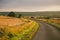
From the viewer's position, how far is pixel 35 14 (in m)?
5.58

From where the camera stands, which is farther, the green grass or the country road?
the country road

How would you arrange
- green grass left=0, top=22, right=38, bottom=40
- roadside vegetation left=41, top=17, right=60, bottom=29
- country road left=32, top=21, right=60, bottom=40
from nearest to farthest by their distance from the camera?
green grass left=0, top=22, right=38, bottom=40, country road left=32, top=21, right=60, bottom=40, roadside vegetation left=41, top=17, right=60, bottom=29

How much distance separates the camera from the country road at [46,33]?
5.35 metres

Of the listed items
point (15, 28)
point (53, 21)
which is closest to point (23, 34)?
point (15, 28)

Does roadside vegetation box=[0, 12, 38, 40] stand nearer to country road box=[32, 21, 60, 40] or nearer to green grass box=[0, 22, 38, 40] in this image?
green grass box=[0, 22, 38, 40]

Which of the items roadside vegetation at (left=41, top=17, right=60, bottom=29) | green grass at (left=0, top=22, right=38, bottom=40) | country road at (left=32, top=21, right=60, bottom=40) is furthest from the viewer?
roadside vegetation at (left=41, top=17, right=60, bottom=29)

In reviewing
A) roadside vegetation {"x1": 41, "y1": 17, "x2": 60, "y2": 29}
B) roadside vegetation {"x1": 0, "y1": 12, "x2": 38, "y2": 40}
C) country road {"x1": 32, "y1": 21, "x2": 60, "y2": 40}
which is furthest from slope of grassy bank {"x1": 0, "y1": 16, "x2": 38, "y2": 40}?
roadside vegetation {"x1": 41, "y1": 17, "x2": 60, "y2": 29}

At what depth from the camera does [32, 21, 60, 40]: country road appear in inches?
211

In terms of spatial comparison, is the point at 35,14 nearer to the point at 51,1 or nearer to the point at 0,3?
the point at 51,1

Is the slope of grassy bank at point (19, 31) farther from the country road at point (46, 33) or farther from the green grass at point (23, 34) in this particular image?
the country road at point (46, 33)

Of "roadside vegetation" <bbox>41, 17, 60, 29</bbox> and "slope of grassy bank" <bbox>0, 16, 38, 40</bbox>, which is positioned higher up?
"roadside vegetation" <bbox>41, 17, 60, 29</bbox>

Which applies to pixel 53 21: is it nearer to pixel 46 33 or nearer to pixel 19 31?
pixel 46 33

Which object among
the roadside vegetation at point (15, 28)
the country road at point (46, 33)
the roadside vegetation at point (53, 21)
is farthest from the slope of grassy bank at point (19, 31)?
the roadside vegetation at point (53, 21)

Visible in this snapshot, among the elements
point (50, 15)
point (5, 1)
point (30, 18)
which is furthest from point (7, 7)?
point (50, 15)
